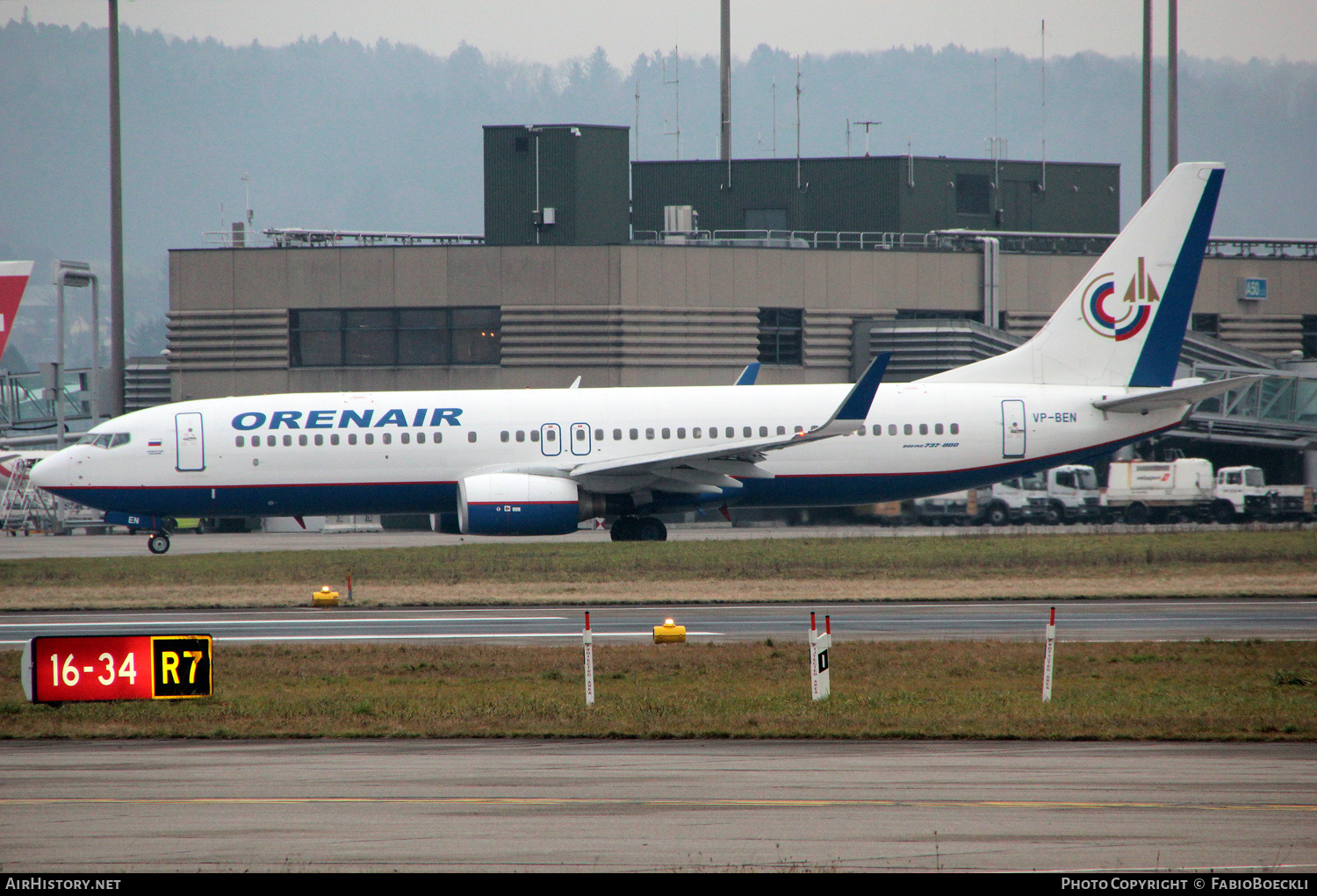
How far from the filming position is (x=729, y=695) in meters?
15.6

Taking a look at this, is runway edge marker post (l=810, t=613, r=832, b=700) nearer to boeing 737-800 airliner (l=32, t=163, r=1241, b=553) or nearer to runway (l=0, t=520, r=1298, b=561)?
boeing 737-800 airliner (l=32, t=163, r=1241, b=553)

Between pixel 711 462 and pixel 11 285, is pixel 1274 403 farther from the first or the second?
pixel 11 285

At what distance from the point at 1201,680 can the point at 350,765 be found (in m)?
9.77

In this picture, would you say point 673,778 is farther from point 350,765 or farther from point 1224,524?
point 1224,524

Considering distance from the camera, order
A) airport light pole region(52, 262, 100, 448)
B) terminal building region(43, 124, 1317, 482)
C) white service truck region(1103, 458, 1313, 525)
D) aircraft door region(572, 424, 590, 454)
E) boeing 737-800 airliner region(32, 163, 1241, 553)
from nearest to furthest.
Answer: boeing 737-800 airliner region(32, 163, 1241, 553)
aircraft door region(572, 424, 590, 454)
white service truck region(1103, 458, 1313, 525)
airport light pole region(52, 262, 100, 448)
terminal building region(43, 124, 1317, 482)

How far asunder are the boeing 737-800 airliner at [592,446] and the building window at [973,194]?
3967cm

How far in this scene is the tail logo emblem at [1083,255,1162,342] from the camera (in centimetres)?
3581

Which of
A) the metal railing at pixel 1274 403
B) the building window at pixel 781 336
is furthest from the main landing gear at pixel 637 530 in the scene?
the metal railing at pixel 1274 403

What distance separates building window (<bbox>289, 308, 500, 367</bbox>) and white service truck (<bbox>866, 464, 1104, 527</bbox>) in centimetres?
1645

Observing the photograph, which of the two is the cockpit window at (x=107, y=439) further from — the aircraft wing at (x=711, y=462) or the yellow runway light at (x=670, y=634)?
the yellow runway light at (x=670, y=634)

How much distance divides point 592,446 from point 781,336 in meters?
23.1

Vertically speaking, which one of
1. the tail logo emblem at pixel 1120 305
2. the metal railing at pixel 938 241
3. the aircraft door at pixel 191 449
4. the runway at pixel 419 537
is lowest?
the runway at pixel 419 537

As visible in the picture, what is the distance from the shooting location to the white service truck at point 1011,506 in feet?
161

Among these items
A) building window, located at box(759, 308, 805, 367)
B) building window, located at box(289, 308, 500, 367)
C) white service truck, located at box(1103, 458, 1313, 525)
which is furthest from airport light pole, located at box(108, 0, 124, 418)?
white service truck, located at box(1103, 458, 1313, 525)
